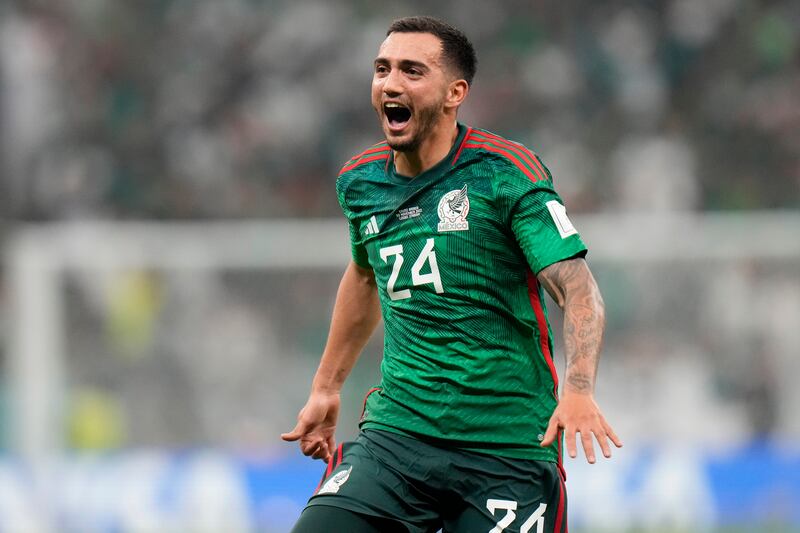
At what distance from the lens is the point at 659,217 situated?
37.0 feet

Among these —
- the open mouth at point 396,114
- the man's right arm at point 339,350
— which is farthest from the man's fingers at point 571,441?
the man's right arm at point 339,350

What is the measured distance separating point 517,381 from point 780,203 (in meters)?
8.69

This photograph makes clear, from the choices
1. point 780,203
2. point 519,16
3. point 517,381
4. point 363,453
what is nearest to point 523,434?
point 517,381

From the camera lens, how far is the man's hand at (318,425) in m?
4.53

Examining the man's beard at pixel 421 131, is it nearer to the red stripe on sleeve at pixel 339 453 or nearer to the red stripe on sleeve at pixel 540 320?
the red stripe on sleeve at pixel 540 320

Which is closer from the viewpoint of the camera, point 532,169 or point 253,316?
point 532,169

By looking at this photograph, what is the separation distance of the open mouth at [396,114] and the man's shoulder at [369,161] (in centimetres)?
17

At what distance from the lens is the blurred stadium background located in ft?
30.4

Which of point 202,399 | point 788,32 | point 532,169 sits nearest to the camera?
point 532,169

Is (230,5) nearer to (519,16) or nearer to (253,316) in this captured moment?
(519,16)

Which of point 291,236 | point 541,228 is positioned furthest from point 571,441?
point 291,236

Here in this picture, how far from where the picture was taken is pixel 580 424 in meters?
3.54

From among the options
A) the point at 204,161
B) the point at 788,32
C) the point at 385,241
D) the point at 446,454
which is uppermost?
the point at 788,32

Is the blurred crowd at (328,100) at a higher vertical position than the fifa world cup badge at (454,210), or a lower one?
higher
